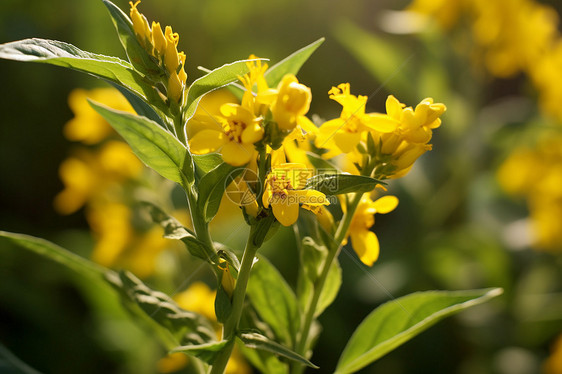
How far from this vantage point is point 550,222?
207 centimetres

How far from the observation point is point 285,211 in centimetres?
62

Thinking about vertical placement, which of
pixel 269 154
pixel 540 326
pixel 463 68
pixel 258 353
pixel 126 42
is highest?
pixel 126 42

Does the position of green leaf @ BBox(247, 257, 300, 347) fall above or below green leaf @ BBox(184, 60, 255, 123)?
below

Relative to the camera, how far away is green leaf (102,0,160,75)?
647 millimetres

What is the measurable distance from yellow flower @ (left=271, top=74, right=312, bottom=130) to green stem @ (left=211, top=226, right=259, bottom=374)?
0.13 meters

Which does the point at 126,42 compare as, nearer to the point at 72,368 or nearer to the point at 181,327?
the point at 181,327

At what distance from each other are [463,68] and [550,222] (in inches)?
26.9

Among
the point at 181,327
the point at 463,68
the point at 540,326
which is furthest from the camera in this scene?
the point at 463,68

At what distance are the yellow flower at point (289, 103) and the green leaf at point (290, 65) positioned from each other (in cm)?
14

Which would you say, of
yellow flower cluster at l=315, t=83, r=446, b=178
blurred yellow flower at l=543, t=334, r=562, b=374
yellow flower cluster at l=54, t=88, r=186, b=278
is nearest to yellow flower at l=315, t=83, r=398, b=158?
yellow flower cluster at l=315, t=83, r=446, b=178

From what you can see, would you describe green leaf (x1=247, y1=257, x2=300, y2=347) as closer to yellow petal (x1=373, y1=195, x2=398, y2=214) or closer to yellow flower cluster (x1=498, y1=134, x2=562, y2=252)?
yellow petal (x1=373, y1=195, x2=398, y2=214)

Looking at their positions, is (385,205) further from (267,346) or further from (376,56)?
(376,56)

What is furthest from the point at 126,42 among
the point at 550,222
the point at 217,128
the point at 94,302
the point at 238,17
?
the point at 238,17

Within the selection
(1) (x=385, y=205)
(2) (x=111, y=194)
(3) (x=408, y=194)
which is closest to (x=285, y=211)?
(1) (x=385, y=205)
